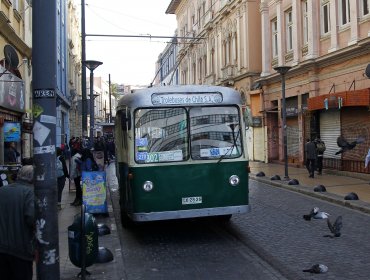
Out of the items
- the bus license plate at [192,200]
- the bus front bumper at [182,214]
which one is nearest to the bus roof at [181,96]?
the bus license plate at [192,200]

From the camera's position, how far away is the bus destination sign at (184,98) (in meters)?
8.76

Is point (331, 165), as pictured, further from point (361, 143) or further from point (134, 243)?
point (134, 243)

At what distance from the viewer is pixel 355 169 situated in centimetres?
1934

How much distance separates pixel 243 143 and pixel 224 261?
2334 millimetres

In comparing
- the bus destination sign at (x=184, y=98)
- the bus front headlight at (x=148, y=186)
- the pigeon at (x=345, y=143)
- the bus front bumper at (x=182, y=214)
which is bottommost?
the bus front bumper at (x=182, y=214)

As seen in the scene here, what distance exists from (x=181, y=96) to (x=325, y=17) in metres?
15.3

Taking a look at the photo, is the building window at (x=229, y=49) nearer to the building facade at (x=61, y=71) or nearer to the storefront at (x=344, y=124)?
the building facade at (x=61, y=71)

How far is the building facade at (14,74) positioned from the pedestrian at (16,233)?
9632 mm

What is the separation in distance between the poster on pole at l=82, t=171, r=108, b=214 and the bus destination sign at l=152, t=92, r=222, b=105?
2921 mm

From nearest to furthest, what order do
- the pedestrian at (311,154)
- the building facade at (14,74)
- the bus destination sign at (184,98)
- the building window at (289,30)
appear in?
the bus destination sign at (184,98) < the building facade at (14,74) < the pedestrian at (311,154) < the building window at (289,30)

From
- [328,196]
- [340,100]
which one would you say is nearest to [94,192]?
[328,196]

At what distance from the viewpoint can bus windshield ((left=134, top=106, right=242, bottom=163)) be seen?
28.4 ft

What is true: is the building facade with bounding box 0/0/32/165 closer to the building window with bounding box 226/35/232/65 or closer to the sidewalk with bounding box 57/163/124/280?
the sidewalk with bounding box 57/163/124/280

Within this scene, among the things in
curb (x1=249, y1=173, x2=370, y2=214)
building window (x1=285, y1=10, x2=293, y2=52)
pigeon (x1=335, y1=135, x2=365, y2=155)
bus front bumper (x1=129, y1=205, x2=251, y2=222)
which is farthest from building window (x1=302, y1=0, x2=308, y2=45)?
bus front bumper (x1=129, y1=205, x2=251, y2=222)
